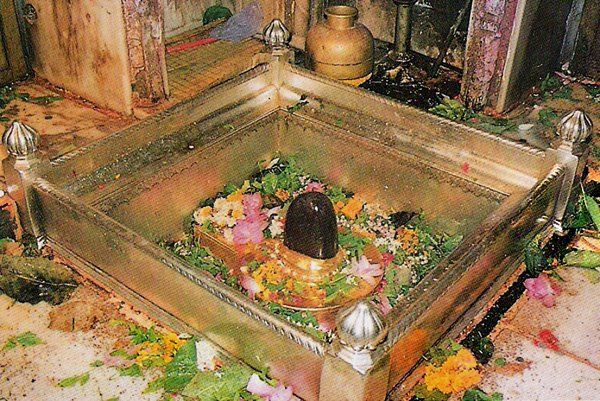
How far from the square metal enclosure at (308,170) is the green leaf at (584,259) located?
0.20 metres

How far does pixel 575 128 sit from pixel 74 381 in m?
2.47

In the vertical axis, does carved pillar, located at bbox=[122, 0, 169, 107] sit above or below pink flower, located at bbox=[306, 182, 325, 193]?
above

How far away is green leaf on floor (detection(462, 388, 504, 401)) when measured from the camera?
2.52m

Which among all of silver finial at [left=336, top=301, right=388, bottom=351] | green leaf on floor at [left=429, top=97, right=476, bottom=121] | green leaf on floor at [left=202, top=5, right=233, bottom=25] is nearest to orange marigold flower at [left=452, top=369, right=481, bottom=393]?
silver finial at [left=336, top=301, right=388, bottom=351]

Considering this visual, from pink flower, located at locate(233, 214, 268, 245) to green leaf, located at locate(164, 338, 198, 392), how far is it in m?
1.00

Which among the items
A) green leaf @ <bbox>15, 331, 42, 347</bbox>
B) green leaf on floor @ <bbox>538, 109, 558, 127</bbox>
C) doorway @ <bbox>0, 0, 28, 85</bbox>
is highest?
doorway @ <bbox>0, 0, 28, 85</bbox>

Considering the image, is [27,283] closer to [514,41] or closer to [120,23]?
[120,23]

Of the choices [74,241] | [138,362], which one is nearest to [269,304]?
[138,362]

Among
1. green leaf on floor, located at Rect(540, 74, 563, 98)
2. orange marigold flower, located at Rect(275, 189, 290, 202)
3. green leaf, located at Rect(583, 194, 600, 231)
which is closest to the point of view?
green leaf, located at Rect(583, 194, 600, 231)

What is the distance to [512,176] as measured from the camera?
351 centimetres

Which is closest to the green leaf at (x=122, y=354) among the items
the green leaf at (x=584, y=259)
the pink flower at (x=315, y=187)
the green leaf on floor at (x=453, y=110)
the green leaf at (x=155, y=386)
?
the green leaf at (x=155, y=386)

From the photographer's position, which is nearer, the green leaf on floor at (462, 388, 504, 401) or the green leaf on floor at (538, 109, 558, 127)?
the green leaf on floor at (462, 388, 504, 401)

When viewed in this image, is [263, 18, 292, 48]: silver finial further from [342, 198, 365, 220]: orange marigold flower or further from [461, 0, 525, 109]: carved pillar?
[461, 0, 525, 109]: carved pillar

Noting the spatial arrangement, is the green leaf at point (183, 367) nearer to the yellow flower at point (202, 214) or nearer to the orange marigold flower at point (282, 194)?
the yellow flower at point (202, 214)
